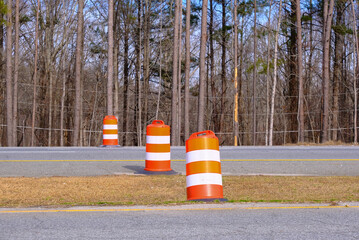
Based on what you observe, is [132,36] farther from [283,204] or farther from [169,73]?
[283,204]

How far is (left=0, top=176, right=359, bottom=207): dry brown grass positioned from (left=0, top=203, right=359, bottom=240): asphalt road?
0.62 meters

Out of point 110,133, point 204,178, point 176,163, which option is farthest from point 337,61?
point 204,178

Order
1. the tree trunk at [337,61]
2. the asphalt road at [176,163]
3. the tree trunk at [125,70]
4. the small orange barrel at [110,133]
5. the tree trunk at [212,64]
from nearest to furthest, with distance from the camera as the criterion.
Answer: the asphalt road at [176,163]
the small orange barrel at [110,133]
the tree trunk at [337,61]
the tree trunk at [125,70]
the tree trunk at [212,64]

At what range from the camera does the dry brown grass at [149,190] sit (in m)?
7.34

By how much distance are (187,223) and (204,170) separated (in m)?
1.46

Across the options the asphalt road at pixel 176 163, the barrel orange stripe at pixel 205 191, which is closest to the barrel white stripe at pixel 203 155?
the barrel orange stripe at pixel 205 191

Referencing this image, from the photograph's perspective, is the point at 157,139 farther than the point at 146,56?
No

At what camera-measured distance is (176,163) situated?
42.4 ft

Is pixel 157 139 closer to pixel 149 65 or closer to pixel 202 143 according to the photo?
pixel 202 143

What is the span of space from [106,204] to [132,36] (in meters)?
36.5

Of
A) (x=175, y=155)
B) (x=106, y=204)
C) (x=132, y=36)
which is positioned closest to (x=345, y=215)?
(x=106, y=204)

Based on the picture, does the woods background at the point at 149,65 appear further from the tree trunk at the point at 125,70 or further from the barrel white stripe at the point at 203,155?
the barrel white stripe at the point at 203,155

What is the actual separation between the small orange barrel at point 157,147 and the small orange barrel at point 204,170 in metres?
3.67

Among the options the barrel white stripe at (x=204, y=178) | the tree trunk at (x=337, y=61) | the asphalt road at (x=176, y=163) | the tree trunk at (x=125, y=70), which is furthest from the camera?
the tree trunk at (x=125, y=70)
